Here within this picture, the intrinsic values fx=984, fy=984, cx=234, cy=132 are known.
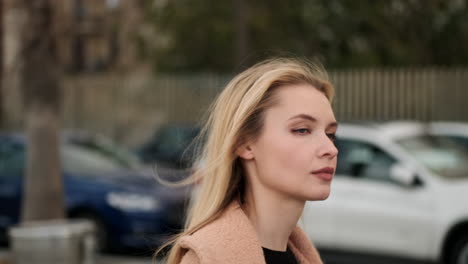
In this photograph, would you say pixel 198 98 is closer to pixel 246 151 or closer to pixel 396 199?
pixel 396 199

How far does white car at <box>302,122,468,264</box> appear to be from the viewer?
30.3 ft

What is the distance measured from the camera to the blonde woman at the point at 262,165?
7.31 ft

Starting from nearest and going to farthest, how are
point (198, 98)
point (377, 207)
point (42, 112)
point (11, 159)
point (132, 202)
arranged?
point (42, 112) → point (377, 207) → point (132, 202) → point (11, 159) → point (198, 98)

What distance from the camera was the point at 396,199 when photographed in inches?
376

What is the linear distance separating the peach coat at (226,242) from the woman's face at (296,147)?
4.4 inches

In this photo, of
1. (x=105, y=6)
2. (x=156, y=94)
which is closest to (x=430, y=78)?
(x=156, y=94)

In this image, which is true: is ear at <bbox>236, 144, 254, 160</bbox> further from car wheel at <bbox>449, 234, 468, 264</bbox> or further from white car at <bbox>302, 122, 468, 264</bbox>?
car wheel at <bbox>449, 234, 468, 264</bbox>

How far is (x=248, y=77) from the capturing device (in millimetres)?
2408

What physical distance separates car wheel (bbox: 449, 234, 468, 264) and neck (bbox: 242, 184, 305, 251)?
7.06 metres

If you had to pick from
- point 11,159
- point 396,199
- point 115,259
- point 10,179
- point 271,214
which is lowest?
point 115,259

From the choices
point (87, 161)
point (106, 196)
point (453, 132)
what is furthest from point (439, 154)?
point (87, 161)

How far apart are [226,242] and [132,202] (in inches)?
350

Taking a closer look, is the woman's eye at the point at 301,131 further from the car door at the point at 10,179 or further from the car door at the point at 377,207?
the car door at the point at 10,179

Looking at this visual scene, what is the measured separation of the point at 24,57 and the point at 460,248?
4519 mm
